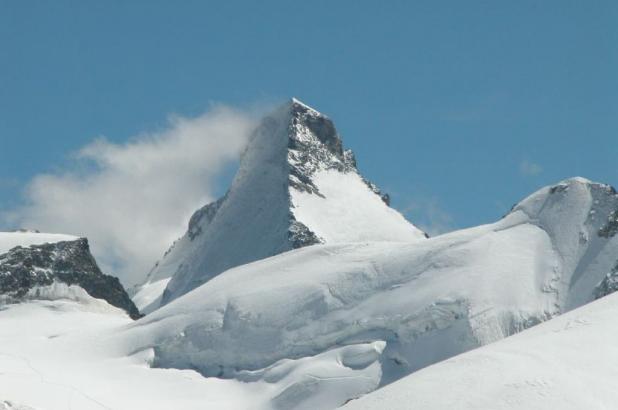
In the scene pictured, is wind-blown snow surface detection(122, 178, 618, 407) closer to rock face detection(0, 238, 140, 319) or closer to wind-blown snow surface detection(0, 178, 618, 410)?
wind-blown snow surface detection(0, 178, 618, 410)

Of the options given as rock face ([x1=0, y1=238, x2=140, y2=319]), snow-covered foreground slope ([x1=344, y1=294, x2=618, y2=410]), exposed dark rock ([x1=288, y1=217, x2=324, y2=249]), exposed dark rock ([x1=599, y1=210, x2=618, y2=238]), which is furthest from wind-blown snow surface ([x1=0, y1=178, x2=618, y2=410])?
exposed dark rock ([x1=288, y1=217, x2=324, y2=249])

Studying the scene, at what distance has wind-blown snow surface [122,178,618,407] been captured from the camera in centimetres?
13388

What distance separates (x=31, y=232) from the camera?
194m

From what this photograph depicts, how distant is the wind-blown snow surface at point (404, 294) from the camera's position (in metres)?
134

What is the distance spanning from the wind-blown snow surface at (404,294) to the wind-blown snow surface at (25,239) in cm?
3259

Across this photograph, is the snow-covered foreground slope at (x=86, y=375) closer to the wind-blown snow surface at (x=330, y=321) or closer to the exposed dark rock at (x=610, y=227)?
the wind-blown snow surface at (x=330, y=321)

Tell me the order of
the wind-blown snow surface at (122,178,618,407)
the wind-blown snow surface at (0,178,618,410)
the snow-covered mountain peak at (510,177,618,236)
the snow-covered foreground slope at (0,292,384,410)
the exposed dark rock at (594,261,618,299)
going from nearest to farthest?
the snow-covered foreground slope at (0,292,384,410) < the wind-blown snow surface at (0,178,618,410) < the wind-blown snow surface at (122,178,618,407) < the exposed dark rock at (594,261,618,299) < the snow-covered mountain peak at (510,177,618,236)

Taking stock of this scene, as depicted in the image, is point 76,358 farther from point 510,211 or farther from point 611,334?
point 611,334

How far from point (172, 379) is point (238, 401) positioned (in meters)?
7.88

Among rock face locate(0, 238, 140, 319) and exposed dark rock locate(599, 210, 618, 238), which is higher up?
rock face locate(0, 238, 140, 319)

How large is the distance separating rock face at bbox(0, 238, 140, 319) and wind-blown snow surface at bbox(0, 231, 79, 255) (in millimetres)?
4064

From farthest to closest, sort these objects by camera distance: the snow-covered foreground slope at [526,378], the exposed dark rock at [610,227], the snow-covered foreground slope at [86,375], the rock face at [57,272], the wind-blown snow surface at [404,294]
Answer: the rock face at [57,272]
the exposed dark rock at [610,227]
the wind-blown snow surface at [404,294]
the snow-covered foreground slope at [86,375]
the snow-covered foreground slope at [526,378]

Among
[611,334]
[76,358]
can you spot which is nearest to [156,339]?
[76,358]

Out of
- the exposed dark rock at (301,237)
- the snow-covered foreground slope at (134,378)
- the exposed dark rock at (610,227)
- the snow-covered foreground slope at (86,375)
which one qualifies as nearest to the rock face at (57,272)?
the snow-covered foreground slope at (86,375)
